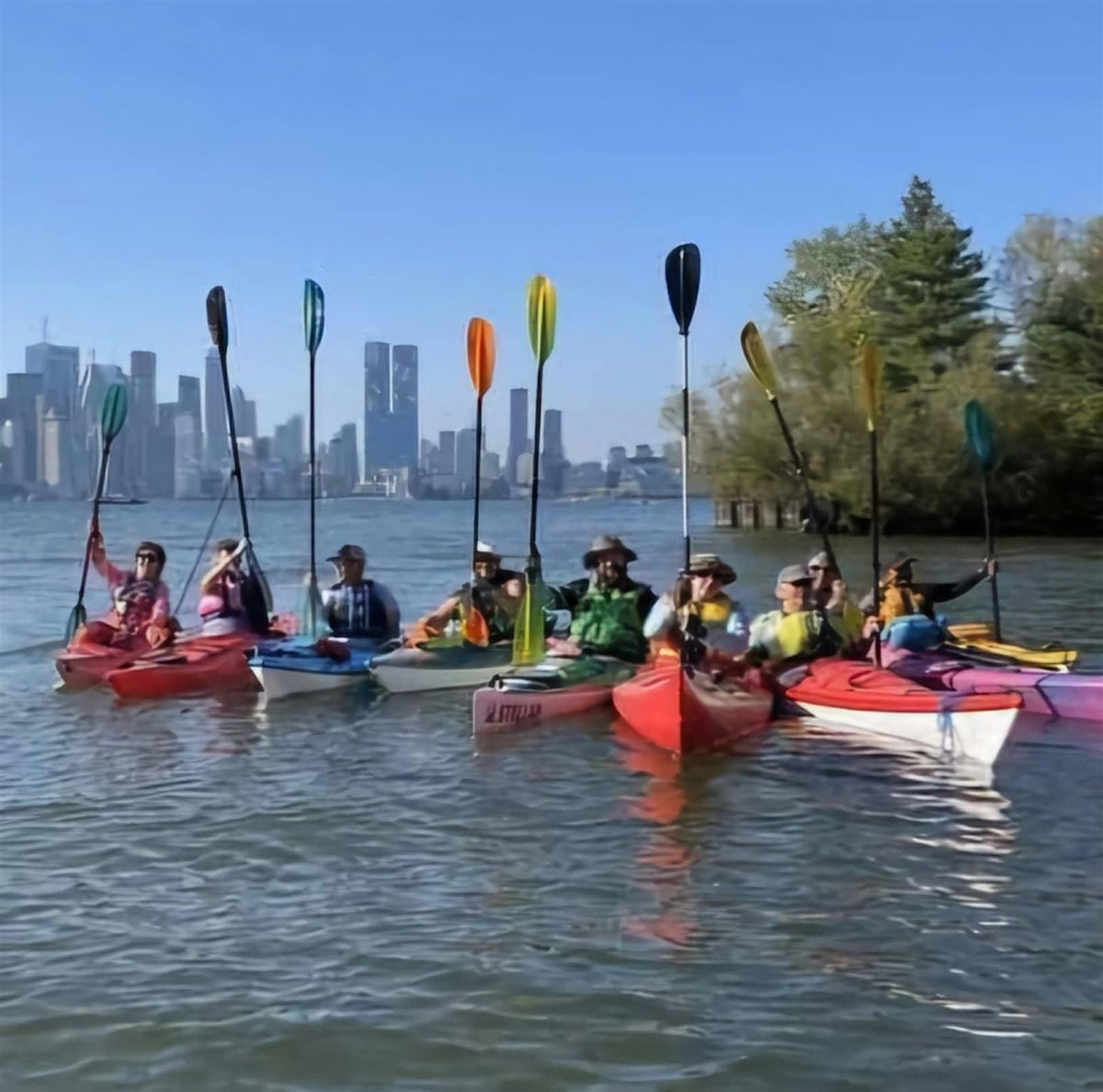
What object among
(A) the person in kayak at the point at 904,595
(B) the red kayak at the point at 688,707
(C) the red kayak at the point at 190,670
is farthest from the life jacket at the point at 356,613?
(A) the person in kayak at the point at 904,595

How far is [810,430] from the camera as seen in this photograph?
34875 millimetres

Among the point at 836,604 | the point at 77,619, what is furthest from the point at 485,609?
the point at 77,619

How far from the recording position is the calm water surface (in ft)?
14.8

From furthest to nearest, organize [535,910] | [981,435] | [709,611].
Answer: [981,435], [709,611], [535,910]

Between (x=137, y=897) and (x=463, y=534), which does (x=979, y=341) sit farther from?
(x=137, y=897)

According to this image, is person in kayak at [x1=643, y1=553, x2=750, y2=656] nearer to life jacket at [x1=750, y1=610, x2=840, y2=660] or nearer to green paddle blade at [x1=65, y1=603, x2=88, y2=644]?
life jacket at [x1=750, y1=610, x2=840, y2=660]

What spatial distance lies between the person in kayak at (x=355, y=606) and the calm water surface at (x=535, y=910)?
67.6 inches

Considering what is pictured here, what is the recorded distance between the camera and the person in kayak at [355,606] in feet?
39.1

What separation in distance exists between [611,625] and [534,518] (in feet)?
6.68

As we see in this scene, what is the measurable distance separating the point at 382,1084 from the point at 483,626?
7.32 m

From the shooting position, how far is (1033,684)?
9.67 meters

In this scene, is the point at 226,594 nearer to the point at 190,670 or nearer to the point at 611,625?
the point at 190,670

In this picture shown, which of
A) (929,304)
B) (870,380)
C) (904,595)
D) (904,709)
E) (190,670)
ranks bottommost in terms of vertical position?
(190,670)

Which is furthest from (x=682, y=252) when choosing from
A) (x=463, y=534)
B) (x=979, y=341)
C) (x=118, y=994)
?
(x=463, y=534)
